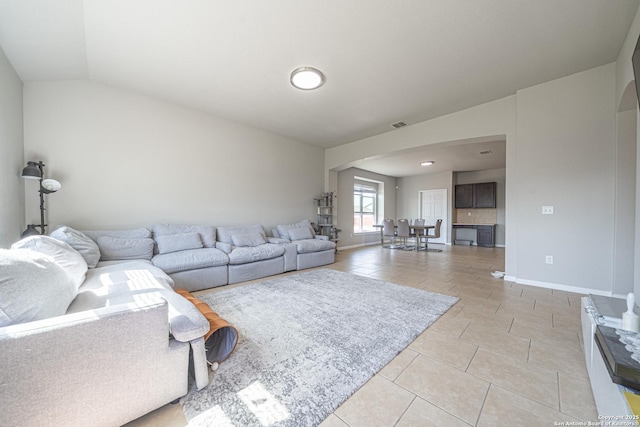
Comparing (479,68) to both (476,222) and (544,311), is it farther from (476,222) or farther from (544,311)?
(476,222)

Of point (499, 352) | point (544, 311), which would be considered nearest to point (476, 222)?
point (544, 311)

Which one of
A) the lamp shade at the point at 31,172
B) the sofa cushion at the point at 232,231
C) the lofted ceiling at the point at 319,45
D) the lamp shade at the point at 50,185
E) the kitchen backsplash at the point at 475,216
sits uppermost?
the lofted ceiling at the point at 319,45

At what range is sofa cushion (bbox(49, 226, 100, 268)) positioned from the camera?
2410mm

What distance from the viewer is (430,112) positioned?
393 cm

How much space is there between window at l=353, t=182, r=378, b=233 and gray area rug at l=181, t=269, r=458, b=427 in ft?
15.3

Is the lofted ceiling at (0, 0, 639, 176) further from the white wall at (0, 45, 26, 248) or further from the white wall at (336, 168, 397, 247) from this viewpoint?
the white wall at (336, 168, 397, 247)

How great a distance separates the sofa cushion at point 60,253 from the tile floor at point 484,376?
4.59 ft

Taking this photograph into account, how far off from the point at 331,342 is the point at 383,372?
1.54 ft

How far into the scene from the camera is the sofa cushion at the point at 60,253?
1.68 m

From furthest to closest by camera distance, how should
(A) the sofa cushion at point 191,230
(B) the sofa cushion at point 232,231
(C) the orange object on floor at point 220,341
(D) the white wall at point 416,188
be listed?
(D) the white wall at point 416,188, (B) the sofa cushion at point 232,231, (A) the sofa cushion at point 191,230, (C) the orange object on floor at point 220,341

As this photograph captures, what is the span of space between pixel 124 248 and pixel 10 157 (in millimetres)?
1393

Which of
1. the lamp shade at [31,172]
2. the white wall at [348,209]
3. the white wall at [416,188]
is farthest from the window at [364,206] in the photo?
the lamp shade at [31,172]

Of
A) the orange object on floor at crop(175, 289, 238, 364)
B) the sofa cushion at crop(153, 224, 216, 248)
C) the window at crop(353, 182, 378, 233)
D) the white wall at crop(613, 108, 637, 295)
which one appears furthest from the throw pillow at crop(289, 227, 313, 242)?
the white wall at crop(613, 108, 637, 295)

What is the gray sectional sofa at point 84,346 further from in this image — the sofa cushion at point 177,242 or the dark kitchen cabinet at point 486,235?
the dark kitchen cabinet at point 486,235
